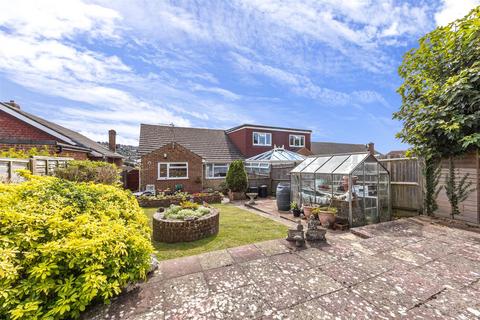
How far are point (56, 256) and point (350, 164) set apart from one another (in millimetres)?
7946

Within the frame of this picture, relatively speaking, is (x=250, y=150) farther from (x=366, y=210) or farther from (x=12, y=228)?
(x=12, y=228)

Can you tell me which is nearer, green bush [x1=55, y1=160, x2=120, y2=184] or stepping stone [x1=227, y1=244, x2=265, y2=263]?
stepping stone [x1=227, y1=244, x2=265, y2=263]

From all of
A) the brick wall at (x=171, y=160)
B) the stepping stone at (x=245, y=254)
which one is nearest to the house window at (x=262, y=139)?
the brick wall at (x=171, y=160)

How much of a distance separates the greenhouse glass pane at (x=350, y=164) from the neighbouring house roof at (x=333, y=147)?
70.7 ft

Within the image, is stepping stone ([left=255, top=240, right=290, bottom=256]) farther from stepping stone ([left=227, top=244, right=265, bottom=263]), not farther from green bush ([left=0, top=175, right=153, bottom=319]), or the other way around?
green bush ([left=0, top=175, right=153, bottom=319])

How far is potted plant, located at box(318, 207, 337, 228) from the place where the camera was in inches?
259

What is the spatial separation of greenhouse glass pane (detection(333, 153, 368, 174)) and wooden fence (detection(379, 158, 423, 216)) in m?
1.58

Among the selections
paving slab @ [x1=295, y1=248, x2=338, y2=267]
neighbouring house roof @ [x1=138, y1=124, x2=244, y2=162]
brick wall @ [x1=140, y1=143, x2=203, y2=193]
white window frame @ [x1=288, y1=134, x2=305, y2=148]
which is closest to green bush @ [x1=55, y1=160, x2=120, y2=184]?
paving slab @ [x1=295, y1=248, x2=338, y2=267]

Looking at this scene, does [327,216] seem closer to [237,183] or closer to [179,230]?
[179,230]

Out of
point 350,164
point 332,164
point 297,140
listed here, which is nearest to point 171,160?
point 332,164

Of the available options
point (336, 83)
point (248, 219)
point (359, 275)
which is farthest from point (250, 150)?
point (359, 275)

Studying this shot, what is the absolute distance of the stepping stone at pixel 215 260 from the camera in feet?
12.2

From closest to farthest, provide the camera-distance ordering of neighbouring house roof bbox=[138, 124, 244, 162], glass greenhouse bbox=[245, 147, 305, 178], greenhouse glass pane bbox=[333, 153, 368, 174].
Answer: greenhouse glass pane bbox=[333, 153, 368, 174]
glass greenhouse bbox=[245, 147, 305, 178]
neighbouring house roof bbox=[138, 124, 244, 162]

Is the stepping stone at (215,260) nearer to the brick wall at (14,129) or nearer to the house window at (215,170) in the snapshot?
the brick wall at (14,129)
